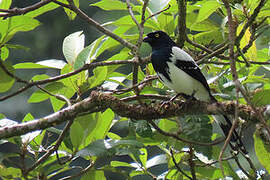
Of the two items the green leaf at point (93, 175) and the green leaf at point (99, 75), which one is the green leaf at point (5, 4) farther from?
the green leaf at point (93, 175)

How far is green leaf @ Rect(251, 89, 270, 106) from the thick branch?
0.46ft

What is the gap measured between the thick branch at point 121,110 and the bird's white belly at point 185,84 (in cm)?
74

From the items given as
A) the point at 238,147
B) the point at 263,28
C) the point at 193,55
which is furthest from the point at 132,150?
the point at 263,28

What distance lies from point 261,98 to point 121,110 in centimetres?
74

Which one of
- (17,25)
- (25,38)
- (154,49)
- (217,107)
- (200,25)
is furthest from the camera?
(25,38)

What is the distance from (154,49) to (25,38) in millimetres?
9728

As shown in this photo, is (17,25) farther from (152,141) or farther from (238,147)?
(238,147)

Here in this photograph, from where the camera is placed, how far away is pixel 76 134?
2367 millimetres

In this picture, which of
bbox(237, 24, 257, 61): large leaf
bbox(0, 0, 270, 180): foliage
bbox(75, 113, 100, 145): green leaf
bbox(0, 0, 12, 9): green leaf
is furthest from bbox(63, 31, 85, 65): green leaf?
bbox(237, 24, 257, 61): large leaf

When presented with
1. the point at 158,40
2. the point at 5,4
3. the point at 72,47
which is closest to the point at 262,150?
the point at 72,47

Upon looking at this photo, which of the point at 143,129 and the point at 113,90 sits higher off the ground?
the point at 113,90

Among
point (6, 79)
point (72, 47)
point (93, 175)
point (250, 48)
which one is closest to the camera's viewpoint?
point (6, 79)

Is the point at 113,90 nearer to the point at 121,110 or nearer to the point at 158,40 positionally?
the point at 121,110

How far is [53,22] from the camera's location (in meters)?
13.4
